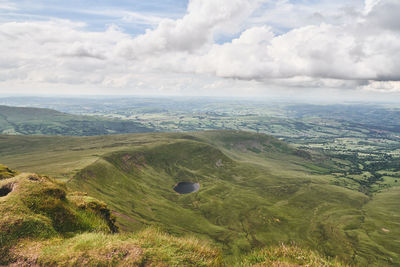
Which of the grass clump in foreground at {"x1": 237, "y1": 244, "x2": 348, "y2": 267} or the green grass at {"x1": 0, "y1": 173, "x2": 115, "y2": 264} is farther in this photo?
the green grass at {"x1": 0, "y1": 173, "x2": 115, "y2": 264}

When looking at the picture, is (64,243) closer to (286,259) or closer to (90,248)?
(90,248)

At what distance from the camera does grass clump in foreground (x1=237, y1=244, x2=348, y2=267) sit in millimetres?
15641

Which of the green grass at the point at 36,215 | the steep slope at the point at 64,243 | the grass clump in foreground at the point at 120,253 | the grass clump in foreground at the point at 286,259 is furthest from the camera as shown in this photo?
the green grass at the point at 36,215

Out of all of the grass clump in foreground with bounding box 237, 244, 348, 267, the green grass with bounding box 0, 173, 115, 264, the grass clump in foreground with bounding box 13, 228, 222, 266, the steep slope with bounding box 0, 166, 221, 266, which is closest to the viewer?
the grass clump in foreground with bounding box 237, 244, 348, 267

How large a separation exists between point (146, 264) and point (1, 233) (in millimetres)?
13890

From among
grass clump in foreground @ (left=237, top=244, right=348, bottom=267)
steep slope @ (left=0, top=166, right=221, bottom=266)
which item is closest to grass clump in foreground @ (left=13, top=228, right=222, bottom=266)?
steep slope @ (left=0, top=166, right=221, bottom=266)

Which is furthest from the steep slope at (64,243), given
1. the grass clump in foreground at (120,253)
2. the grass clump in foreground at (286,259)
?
the grass clump in foreground at (286,259)

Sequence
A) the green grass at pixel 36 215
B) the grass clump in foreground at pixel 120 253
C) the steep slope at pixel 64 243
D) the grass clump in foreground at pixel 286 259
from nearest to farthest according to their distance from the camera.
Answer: the grass clump in foreground at pixel 286 259 < the grass clump in foreground at pixel 120 253 < the steep slope at pixel 64 243 < the green grass at pixel 36 215

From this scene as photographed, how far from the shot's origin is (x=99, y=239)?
63.4 feet

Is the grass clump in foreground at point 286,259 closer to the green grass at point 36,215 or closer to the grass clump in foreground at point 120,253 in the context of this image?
the grass clump in foreground at point 120,253

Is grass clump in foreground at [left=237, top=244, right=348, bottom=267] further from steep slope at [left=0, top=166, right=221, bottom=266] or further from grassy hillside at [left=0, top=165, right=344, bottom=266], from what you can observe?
steep slope at [left=0, top=166, right=221, bottom=266]

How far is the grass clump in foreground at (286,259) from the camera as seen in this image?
15641 mm

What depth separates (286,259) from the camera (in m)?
16.4

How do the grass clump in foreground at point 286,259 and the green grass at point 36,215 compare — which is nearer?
the grass clump in foreground at point 286,259
